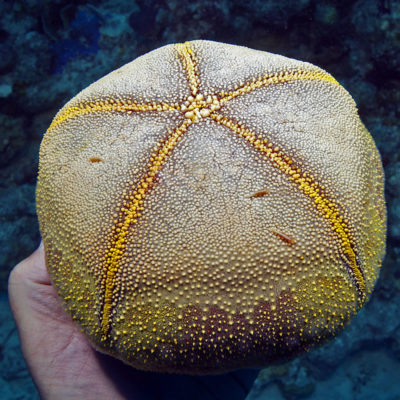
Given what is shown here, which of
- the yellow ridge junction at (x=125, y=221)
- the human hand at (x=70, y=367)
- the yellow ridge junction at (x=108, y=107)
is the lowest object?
the human hand at (x=70, y=367)

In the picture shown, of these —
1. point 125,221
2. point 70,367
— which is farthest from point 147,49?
point 70,367

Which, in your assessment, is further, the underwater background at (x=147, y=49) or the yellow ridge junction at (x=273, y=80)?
the underwater background at (x=147, y=49)

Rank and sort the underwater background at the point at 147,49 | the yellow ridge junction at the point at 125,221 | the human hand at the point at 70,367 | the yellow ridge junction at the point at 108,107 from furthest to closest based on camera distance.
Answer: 1. the underwater background at the point at 147,49
2. the human hand at the point at 70,367
3. the yellow ridge junction at the point at 108,107
4. the yellow ridge junction at the point at 125,221

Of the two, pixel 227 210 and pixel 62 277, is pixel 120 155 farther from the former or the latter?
pixel 62 277

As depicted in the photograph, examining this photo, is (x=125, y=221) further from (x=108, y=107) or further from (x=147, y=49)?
(x=147, y=49)

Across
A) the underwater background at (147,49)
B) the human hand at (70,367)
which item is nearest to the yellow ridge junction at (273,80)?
the human hand at (70,367)

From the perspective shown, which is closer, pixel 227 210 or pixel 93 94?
pixel 227 210

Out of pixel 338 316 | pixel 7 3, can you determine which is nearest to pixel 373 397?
pixel 338 316

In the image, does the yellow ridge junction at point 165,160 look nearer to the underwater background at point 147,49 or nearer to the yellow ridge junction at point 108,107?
the yellow ridge junction at point 108,107
